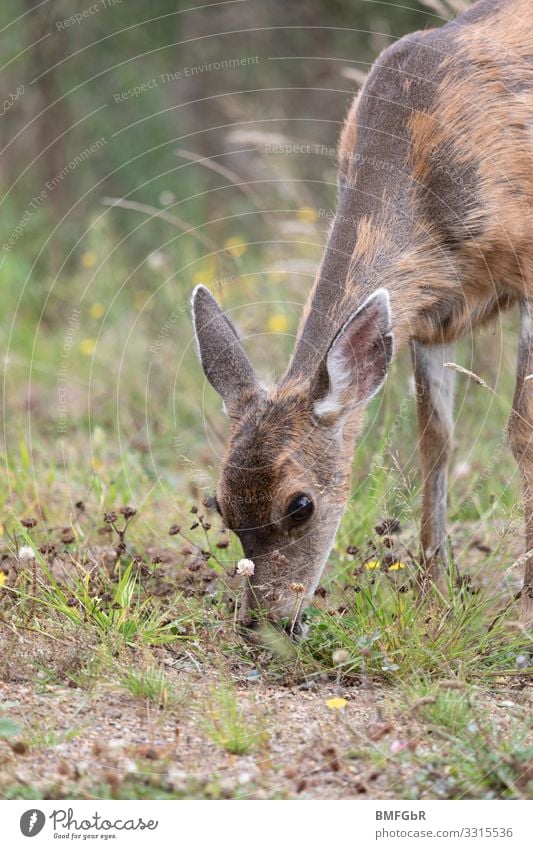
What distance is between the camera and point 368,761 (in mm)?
4227

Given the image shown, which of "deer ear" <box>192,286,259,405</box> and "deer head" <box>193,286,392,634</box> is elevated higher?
"deer ear" <box>192,286,259,405</box>

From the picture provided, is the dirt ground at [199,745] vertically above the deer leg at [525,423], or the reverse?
the deer leg at [525,423]

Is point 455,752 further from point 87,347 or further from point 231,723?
point 87,347

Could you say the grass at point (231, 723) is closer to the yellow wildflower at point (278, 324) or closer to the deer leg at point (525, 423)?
the deer leg at point (525, 423)

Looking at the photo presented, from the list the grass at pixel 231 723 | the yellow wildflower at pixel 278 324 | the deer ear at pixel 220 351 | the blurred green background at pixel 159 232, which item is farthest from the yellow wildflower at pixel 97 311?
the grass at pixel 231 723

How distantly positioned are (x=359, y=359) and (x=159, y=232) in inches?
307

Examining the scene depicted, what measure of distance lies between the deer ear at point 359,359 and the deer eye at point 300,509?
17.3 inches

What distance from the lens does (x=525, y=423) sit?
19.0 feet

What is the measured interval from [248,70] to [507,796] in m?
11.8

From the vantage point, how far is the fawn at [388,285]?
528cm

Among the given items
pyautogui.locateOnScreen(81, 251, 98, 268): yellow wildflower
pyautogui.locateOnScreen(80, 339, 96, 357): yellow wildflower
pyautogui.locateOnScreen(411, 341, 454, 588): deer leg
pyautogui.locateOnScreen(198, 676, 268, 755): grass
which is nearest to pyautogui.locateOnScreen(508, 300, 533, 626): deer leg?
pyautogui.locateOnScreen(411, 341, 454, 588): deer leg

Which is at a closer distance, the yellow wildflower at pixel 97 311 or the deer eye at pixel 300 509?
the deer eye at pixel 300 509

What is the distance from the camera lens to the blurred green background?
25.3 feet

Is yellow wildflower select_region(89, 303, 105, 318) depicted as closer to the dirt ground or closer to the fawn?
the fawn
